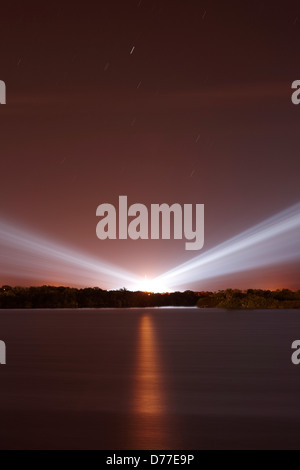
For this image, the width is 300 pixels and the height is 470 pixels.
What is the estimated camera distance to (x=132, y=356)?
37.0m

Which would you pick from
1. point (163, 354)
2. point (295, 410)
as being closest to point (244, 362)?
point (163, 354)

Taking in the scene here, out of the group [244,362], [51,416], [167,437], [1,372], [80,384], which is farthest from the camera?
[244,362]

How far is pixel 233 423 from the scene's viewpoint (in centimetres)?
1697

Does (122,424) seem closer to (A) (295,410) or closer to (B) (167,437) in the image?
(B) (167,437)

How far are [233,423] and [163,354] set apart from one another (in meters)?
21.4

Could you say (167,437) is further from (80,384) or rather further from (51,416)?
(80,384)

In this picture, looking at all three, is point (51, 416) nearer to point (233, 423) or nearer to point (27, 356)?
point (233, 423)

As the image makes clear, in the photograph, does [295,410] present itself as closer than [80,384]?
Yes

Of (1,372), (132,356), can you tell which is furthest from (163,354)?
(1,372)

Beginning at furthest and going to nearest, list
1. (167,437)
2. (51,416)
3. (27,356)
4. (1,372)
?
(27,356) → (1,372) → (51,416) → (167,437)
